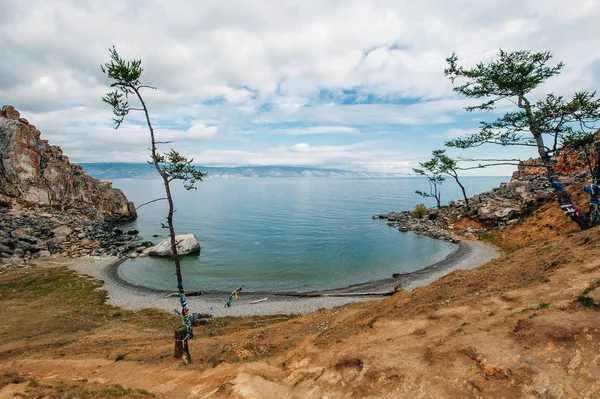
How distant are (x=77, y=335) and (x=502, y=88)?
37.3 meters

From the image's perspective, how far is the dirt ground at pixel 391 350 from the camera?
7672 millimetres

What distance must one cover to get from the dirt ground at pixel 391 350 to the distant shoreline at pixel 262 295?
19.8 feet

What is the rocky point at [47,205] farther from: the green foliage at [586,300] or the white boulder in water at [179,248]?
the green foliage at [586,300]

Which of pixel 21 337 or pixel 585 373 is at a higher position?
pixel 585 373

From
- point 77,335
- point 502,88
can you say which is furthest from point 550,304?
point 77,335

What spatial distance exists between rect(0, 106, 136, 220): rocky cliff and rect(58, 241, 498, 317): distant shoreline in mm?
46003

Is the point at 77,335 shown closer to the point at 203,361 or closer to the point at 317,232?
the point at 203,361

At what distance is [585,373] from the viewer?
22.9 ft

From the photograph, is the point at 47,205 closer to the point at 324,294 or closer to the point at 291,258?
the point at 291,258

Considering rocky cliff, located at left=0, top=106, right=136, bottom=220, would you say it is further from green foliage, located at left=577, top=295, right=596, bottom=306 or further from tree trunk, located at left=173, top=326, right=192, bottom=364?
green foliage, located at left=577, top=295, right=596, bottom=306

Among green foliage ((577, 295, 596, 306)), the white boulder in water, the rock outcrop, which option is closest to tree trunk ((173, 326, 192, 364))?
green foliage ((577, 295, 596, 306))

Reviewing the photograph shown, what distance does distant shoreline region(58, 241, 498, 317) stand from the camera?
89.5 ft

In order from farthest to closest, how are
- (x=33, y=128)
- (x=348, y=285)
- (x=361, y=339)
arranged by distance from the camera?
(x=33, y=128), (x=348, y=285), (x=361, y=339)

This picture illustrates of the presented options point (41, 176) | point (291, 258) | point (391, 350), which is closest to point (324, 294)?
point (291, 258)
